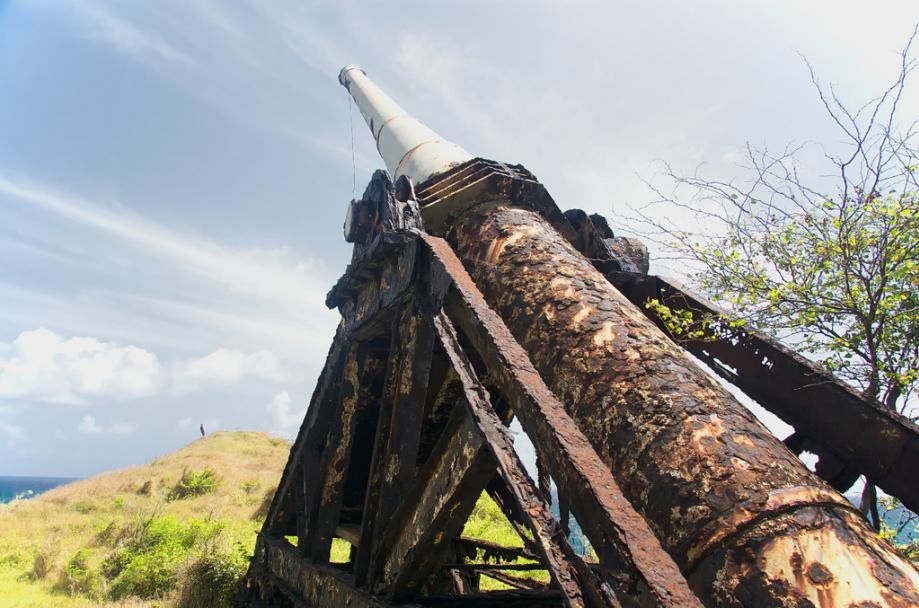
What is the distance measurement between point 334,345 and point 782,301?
10.5 ft

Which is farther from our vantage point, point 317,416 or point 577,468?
point 317,416

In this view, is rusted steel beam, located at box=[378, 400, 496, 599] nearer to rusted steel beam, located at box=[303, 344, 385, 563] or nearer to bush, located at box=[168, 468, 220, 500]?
rusted steel beam, located at box=[303, 344, 385, 563]

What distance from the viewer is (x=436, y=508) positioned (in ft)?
7.86

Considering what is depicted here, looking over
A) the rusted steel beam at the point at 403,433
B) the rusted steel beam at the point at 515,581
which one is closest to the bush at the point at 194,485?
the rusted steel beam at the point at 515,581

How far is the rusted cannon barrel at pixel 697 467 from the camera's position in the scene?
1318 millimetres

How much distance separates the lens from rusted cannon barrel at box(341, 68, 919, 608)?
1.32 m

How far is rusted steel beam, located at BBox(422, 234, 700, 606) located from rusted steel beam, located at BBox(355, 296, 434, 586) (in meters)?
0.70

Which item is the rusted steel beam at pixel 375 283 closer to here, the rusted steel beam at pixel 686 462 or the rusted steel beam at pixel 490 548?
the rusted steel beam at pixel 686 462

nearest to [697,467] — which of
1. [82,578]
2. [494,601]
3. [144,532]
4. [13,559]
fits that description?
[494,601]

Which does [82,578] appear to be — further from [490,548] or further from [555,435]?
[555,435]

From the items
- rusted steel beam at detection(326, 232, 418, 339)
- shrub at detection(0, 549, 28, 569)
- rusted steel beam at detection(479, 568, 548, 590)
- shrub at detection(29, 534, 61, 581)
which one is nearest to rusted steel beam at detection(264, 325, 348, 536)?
rusted steel beam at detection(326, 232, 418, 339)

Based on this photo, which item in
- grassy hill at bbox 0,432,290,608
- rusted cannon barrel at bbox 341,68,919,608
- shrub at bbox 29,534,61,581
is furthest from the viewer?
shrub at bbox 29,534,61,581

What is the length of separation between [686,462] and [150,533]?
12.0 meters

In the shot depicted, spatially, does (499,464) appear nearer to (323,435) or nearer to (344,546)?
(323,435)
